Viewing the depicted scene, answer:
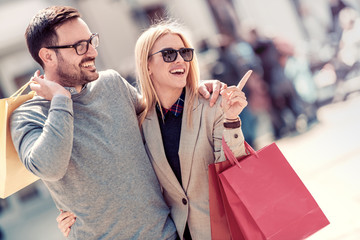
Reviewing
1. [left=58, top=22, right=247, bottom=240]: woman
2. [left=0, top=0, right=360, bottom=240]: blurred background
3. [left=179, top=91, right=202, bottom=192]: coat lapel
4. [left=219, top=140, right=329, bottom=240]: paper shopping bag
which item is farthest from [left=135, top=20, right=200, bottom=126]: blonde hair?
[left=0, top=0, right=360, bottom=240]: blurred background

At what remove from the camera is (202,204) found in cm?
199

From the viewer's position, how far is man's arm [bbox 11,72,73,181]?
1.53 metres

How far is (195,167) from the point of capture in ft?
6.42

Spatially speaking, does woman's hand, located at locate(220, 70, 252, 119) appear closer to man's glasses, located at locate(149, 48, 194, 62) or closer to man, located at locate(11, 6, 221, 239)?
man's glasses, located at locate(149, 48, 194, 62)

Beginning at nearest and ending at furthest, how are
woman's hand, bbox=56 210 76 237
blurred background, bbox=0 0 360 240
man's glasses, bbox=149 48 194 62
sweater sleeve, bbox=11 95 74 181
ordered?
1. sweater sleeve, bbox=11 95 74 181
2. woman's hand, bbox=56 210 76 237
3. man's glasses, bbox=149 48 194 62
4. blurred background, bbox=0 0 360 240

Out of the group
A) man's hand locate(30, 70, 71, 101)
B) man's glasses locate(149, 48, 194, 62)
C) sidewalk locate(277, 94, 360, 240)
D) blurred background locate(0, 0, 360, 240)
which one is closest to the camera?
man's hand locate(30, 70, 71, 101)

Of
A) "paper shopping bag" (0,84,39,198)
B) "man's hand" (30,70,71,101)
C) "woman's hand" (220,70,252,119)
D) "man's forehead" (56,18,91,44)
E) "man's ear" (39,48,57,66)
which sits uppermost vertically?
"man's forehead" (56,18,91,44)

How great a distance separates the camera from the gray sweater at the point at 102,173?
178cm

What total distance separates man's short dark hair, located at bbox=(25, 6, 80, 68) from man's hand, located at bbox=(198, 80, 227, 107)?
2.73 feet

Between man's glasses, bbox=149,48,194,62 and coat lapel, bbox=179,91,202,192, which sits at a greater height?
man's glasses, bbox=149,48,194,62

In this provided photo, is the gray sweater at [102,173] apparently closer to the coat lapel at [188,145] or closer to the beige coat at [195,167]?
the beige coat at [195,167]

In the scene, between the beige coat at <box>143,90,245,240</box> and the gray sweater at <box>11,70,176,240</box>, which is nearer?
the gray sweater at <box>11,70,176,240</box>

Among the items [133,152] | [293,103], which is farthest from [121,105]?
[293,103]

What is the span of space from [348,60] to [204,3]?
148 inches
